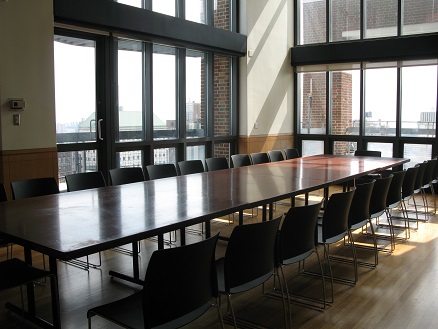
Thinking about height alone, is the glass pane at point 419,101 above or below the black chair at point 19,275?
above

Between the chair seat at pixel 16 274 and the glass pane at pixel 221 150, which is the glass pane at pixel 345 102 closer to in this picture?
the glass pane at pixel 221 150

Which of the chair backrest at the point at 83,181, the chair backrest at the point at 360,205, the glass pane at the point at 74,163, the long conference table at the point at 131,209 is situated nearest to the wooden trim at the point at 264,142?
the glass pane at the point at 74,163

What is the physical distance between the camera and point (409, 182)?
19.3 ft

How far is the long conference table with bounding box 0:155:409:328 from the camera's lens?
2.67m

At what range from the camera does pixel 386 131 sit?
961 cm

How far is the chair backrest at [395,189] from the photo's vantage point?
17.5 ft

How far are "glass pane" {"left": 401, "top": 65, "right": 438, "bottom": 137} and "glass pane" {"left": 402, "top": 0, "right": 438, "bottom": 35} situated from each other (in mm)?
705

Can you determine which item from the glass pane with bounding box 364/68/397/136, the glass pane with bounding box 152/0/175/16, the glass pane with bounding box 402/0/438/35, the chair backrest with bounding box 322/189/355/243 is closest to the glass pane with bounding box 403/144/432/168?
the glass pane with bounding box 364/68/397/136

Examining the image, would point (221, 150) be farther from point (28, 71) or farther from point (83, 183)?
point (83, 183)

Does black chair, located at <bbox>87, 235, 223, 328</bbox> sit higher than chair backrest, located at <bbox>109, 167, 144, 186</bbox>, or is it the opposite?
chair backrest, located at <bbox>109, 167, 144, 186</bbox>

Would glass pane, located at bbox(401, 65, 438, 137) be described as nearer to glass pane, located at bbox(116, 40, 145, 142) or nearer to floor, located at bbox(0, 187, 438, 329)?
floor, located at bbox(0, 187, 438, 329)

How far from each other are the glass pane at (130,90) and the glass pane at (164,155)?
46 cm

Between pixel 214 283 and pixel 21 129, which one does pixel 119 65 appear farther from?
pixel 214 283

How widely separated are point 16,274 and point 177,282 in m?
1.34
